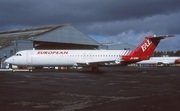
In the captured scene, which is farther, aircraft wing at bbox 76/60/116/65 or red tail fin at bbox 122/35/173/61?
red tail fin at bbox 122/35/173/61

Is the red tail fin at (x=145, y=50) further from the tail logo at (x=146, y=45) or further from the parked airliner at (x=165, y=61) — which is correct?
the parked airliner at (x=165, y=61)

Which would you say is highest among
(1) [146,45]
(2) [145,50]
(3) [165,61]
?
(1) [146,45]

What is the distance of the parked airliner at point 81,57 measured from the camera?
35.1 m

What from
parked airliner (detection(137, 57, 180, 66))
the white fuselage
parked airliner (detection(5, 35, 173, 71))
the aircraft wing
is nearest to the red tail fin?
parked airliner (detection(5, 35, 173, 71))

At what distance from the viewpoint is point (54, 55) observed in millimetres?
35312

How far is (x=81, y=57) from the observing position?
35688mm

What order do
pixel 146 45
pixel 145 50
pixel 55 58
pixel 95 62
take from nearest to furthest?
pixel 95 62
pixel 55 58
pixel 146 45
pixel 145 50

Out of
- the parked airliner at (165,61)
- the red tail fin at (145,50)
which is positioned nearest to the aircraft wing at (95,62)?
the red tail fin at (145,50)

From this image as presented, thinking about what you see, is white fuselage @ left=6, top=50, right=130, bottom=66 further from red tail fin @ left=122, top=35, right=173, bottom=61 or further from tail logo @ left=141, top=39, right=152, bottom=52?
tail logo @ left=141, top=39, right=152, bottom=52

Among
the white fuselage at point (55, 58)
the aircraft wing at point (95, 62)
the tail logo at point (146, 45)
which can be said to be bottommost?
the aircraft wing at point (95, 62)

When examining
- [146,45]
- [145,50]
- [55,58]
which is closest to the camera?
[55,58]

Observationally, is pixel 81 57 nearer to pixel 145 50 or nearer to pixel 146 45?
pixel 145 50

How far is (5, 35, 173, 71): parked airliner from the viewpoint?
115 ft

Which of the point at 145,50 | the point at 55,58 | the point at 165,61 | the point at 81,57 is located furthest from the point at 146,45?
the point at 165,61
